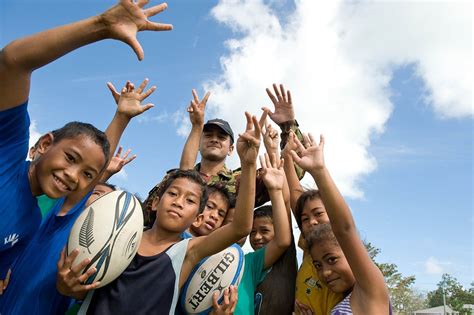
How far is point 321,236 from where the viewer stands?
3.50 m

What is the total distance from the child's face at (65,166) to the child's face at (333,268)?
6.03 ft

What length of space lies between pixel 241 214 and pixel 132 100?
169 cm

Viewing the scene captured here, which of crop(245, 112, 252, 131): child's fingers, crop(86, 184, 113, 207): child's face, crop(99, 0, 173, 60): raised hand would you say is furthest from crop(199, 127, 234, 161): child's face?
crop(99, 0, 173, 60): raised hand

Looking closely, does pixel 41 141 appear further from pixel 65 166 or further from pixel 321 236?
pixel 321 236

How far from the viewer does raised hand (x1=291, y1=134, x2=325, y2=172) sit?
3.29m

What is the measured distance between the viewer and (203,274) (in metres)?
3.39

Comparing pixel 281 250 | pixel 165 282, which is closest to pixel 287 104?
pixel 281 250

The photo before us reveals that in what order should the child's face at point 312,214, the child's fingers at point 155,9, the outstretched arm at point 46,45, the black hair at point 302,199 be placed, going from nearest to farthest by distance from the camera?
the outstretched arm at point 46,45 → the child's fingers at point 155,9 → the child's face at point 312,214 → the black hair at point 302,199

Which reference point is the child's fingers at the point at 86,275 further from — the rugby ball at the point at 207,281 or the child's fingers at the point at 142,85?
the child's fingers at the point at 142,85

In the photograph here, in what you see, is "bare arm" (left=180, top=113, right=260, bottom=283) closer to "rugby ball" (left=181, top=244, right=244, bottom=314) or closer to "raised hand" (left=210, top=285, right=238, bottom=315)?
"rugby ball" (left=181, top=244, right=244, bottom=314)

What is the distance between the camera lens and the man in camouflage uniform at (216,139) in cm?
538

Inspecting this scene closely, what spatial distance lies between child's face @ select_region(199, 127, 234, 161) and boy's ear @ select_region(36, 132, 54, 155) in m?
2.64

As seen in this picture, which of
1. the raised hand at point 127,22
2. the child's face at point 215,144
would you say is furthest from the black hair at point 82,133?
the child's face at point 215,144

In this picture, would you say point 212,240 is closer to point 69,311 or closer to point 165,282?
point 165,282
